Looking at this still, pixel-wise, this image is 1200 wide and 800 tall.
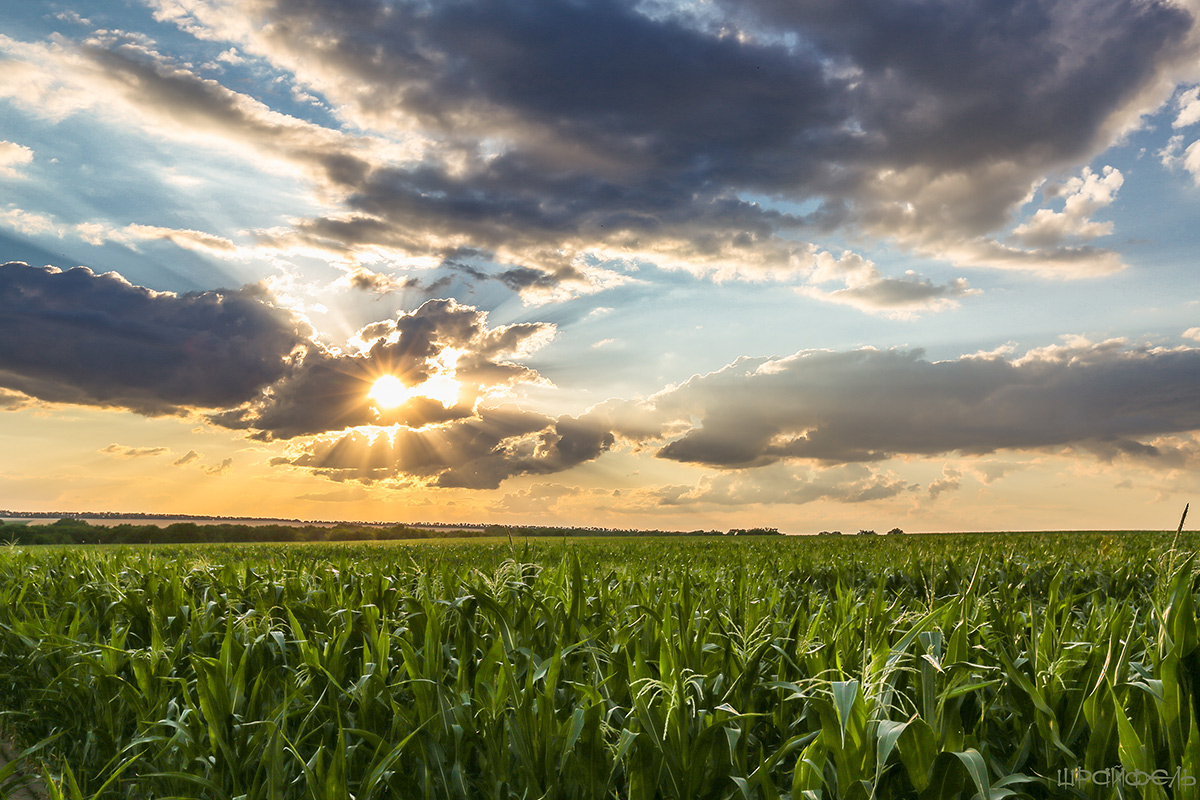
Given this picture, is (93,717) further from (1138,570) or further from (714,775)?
(1138,570)

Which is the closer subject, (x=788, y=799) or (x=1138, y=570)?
(x=788, y=799)

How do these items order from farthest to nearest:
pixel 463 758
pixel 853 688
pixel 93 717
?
pixel 93 717, pixel 463 758, pixel 853 688

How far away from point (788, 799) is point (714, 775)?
32cm

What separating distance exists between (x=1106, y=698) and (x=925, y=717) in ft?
2.64

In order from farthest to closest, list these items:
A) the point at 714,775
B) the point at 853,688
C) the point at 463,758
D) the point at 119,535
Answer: the point at 119,535
the point at 463,758
the point at 714,775
the point at 853,688

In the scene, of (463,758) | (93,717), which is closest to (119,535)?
(93,717)

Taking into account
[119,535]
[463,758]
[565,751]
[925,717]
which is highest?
[925,717]

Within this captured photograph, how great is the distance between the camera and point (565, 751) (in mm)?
2883

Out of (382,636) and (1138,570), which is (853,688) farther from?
(1138,570)

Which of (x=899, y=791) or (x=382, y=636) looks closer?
(x=899, y=791)

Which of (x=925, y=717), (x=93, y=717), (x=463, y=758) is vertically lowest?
(x=93, y=717)

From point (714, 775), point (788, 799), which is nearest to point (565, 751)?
point (714, 775)

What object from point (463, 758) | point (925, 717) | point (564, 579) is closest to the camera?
point (925, 717)

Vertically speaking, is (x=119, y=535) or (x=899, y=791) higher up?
(x=899, y=791)
